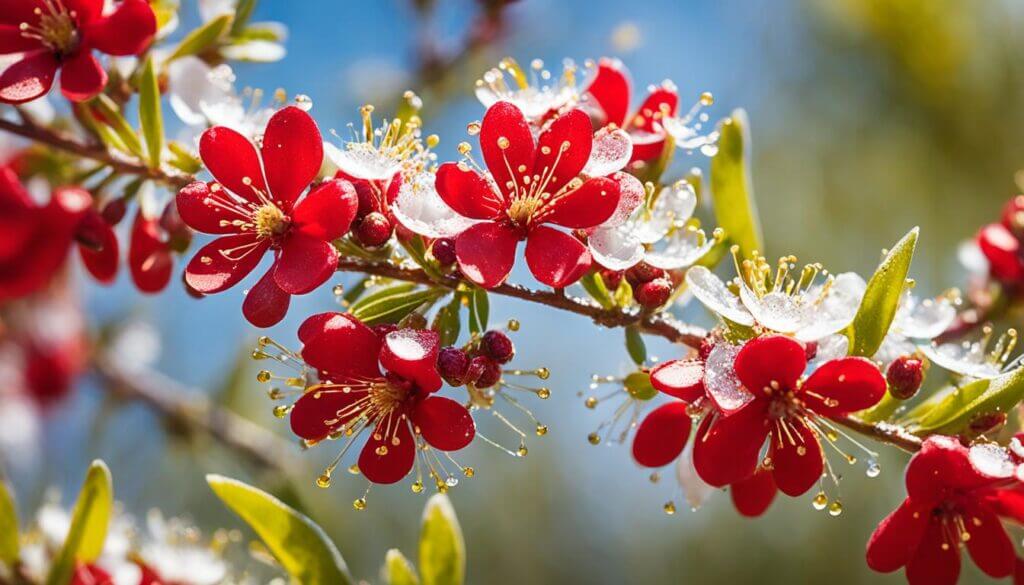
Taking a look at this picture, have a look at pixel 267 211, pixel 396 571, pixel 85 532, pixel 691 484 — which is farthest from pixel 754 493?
pixel 85 532

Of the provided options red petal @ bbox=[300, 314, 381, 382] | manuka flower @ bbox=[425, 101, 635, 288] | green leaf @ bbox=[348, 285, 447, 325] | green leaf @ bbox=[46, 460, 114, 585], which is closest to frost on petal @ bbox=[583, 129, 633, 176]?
manuka flower @ bbox=[425, 101, 635, 288]

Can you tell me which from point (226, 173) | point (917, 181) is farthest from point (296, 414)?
point (917, 181)

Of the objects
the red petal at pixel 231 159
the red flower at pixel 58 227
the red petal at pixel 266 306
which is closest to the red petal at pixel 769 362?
the red petal at pixel 266 306

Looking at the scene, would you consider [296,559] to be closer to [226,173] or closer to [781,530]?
[226,173]

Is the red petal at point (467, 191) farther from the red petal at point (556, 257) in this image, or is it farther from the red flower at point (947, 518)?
the red flower at point (947, 518)

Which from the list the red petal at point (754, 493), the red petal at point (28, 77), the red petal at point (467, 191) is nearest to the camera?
the red petal at point (467, 191)
